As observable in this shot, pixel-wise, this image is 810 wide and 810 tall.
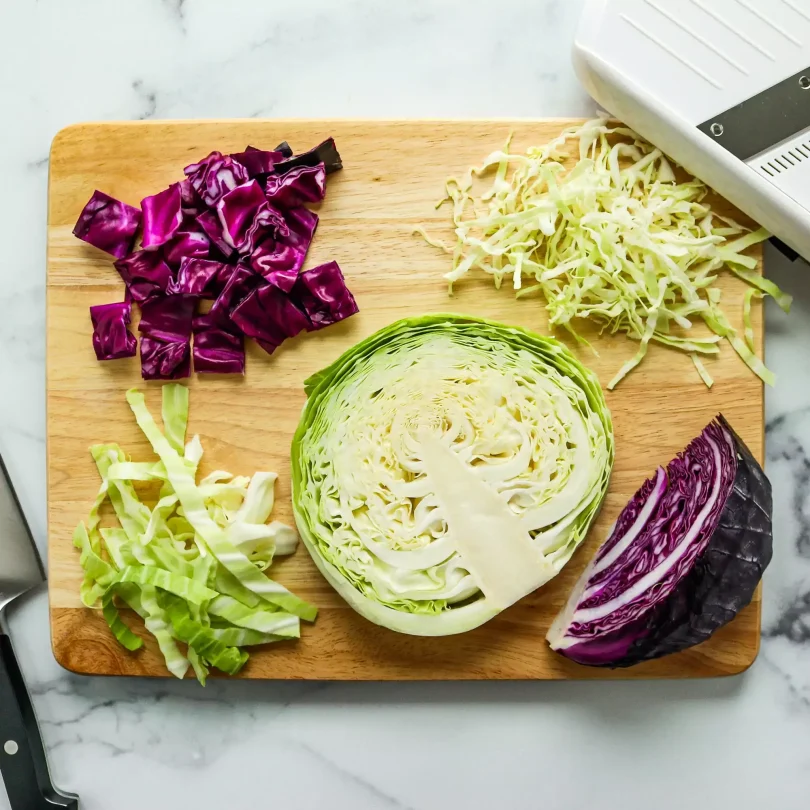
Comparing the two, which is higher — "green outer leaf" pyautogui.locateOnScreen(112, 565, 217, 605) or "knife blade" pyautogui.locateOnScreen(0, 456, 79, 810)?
"green outer leaf" pyautogui.locateOnScreen(112, 565, 217, 605)

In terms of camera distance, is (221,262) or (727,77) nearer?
(727,77)

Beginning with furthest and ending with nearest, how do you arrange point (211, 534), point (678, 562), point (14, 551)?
1. point (14, 551)
2. point (211, 534)
3. point (678, 562)

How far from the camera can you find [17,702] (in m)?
1.87

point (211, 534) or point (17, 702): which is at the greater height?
point (211, 534)

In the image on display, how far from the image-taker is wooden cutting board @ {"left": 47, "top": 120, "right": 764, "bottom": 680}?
182cm

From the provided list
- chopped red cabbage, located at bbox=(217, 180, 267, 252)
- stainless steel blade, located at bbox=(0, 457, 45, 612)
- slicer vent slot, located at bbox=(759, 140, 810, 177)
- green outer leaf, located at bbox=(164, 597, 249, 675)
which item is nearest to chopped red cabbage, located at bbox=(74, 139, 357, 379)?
chopped red cabbage, located at bbox=(217, 180, 267, 252)

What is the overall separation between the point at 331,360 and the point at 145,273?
476 mm

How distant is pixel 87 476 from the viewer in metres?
1.88

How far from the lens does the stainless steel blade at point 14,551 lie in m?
1.89

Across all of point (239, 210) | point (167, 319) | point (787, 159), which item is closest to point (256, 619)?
point (167, 319)

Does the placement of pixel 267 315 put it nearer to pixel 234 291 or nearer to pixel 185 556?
pixel 234 291

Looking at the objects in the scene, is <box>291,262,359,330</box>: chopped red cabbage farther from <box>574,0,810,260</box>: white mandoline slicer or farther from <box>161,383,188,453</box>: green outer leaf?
<box>574,0,810,260</box>: white mandoline slicer

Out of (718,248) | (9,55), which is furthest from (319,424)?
(9,55)

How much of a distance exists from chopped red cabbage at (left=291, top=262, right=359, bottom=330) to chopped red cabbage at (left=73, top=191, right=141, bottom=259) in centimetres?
42
